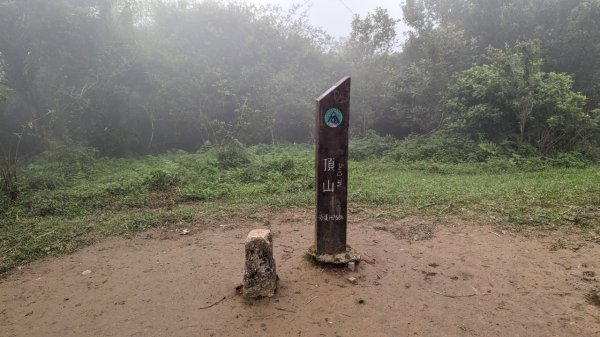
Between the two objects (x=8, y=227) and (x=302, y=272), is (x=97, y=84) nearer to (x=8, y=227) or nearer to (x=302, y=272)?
(x=8, y=227)

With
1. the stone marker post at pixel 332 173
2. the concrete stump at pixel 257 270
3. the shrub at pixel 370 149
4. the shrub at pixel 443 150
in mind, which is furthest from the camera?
the shrub at pixel 370 149

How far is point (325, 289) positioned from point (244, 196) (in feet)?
12.8

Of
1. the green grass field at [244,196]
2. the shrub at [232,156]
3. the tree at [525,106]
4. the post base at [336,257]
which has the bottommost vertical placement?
the post base at [336,257]

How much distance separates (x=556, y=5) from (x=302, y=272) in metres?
16.6

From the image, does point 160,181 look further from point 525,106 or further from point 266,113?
point 525,106

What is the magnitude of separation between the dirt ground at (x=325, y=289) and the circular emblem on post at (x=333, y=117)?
1705mm

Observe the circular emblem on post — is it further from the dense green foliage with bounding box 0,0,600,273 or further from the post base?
the dense green foliage with bounding box 0,0,600,273

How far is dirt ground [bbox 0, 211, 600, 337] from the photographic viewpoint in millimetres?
3492

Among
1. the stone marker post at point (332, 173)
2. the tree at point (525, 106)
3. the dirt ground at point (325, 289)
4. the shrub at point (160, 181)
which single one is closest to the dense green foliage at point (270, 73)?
the tree at point (525, 106)

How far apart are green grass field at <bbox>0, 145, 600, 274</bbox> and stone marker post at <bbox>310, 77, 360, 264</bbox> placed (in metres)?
1.82

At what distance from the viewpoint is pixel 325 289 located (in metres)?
4.07

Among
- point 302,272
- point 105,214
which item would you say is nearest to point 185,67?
point 105,214

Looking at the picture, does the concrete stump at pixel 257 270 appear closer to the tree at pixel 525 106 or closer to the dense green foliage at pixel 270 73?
the dense green foliage at pixel 270 73

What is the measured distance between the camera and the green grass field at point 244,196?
18.9 ft
